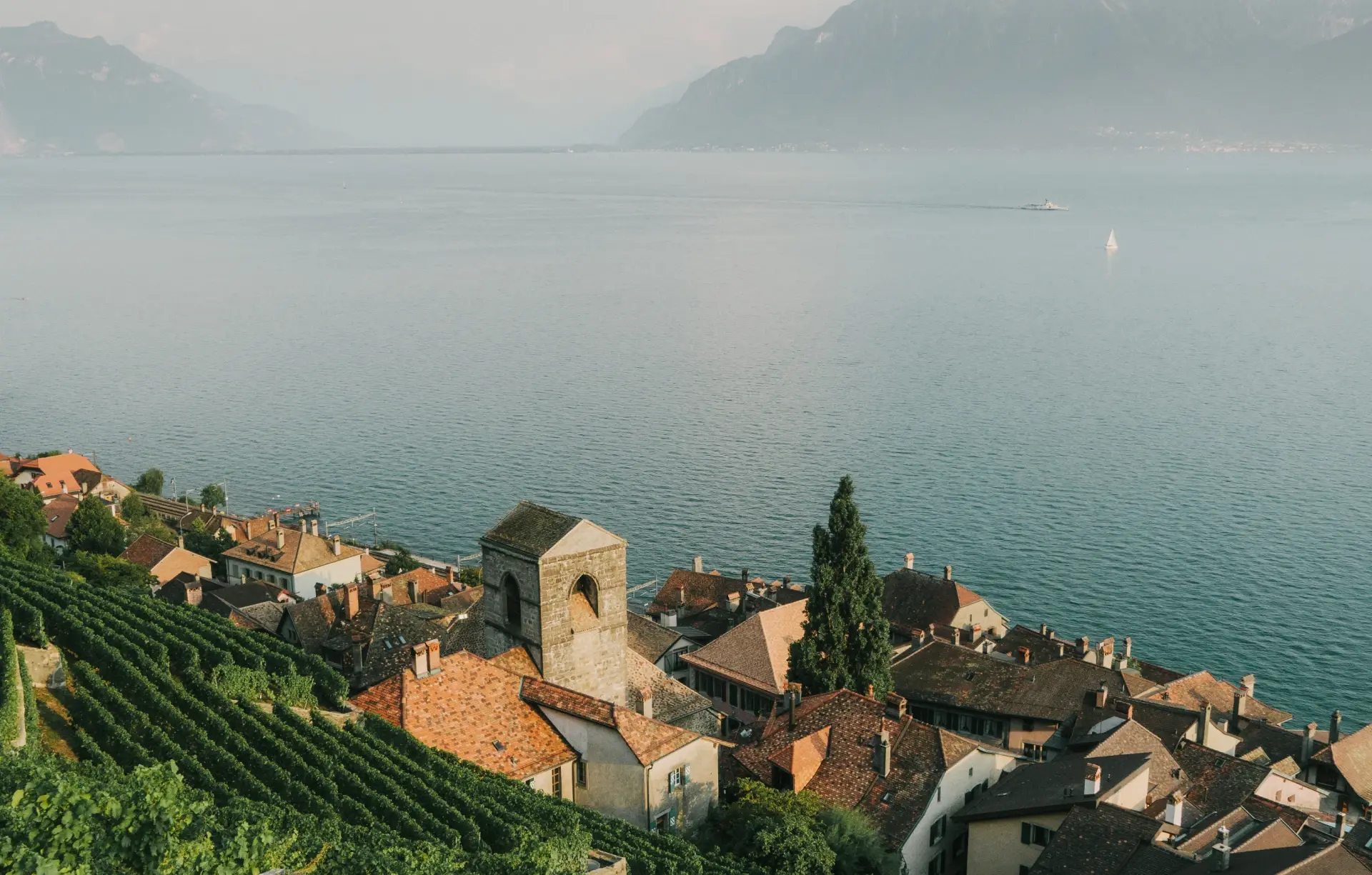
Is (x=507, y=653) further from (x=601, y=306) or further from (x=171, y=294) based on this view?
(x=171, y=294)

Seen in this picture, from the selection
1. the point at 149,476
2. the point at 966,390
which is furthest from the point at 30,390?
the point at 966,390

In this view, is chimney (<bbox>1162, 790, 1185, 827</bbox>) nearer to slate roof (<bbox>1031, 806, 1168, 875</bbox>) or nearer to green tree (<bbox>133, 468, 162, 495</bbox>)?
slate roof (<bbox>1031, 806, 1168, 875</bbox>)

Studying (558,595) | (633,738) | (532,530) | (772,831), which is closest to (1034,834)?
(772,831)

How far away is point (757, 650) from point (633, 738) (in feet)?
57.0

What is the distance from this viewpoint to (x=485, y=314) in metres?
167

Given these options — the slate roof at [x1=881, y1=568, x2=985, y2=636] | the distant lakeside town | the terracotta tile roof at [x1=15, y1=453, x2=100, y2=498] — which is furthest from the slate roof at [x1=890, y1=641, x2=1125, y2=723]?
the terracotta tile roof at [x1=15, y1=453, x2=100, y2=498]

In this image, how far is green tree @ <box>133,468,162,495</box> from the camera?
90.4 m

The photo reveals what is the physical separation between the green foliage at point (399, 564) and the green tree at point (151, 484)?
2638 cm

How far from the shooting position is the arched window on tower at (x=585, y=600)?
36.5 metres

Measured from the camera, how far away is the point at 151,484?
90.5m

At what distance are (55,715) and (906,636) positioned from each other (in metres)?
35.2

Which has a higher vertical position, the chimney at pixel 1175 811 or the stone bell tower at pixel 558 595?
the stone bell tower at pixel 558 595

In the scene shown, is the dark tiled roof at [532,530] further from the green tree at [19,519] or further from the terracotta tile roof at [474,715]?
the green tree at [19,519]

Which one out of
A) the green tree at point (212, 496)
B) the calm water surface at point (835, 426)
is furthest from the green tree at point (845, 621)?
the green tree at point (212, 496)
